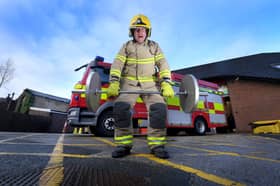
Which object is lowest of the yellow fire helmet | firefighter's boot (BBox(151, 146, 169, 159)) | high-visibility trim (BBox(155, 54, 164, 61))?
firefighter's boot (BBox(151, 146, 169, 159))

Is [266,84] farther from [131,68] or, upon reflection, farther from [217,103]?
[131,68]

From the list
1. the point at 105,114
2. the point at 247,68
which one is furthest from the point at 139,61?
the point at 247,68

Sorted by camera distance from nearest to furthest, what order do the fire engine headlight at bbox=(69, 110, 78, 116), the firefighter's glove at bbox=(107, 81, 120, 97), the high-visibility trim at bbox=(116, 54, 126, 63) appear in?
1. the firefighter's glove at bbox=(107, 81, 120, 97)
2. the high-visibility trim at bbox=(116, 54, 126, 63)
3. the fire engine headlight at bbox=(69, 110, 78, 116)

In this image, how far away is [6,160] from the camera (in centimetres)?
159

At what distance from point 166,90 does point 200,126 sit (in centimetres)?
562

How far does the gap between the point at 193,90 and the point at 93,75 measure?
151 centimetres

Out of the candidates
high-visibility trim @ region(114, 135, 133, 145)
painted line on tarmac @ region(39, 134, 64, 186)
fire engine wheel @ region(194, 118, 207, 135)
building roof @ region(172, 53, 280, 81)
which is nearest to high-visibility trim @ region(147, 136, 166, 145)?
high-visibility trim @ region(114, 135, 133, 145)

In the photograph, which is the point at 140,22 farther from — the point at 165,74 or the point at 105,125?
the point at 105,125

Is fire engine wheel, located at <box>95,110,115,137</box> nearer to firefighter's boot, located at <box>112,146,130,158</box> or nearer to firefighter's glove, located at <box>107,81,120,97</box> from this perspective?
firefighter's glove, located at <box>107,81,120,97</box>

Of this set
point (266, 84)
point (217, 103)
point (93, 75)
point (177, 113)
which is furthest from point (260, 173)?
point (266, 84)

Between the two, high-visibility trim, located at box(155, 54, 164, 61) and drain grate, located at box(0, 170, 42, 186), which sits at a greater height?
high-visibility trim, located at box(155, 54, 164, 61)

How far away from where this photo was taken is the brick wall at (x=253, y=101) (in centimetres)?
998

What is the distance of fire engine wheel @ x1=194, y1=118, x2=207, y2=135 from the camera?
707 cm

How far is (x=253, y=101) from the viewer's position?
34.2 ft
